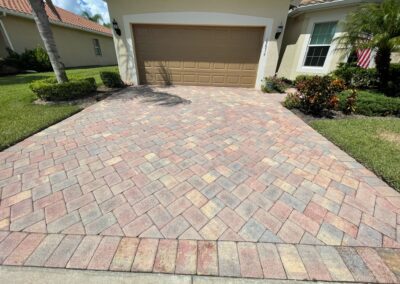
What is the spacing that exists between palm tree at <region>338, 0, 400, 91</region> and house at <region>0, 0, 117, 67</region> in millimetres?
17522

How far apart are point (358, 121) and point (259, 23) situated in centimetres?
560

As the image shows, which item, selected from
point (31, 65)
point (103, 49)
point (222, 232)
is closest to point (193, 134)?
point (222, 232)

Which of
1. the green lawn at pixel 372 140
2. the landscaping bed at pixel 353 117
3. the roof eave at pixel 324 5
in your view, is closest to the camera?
the green lawn at pixel 372 140

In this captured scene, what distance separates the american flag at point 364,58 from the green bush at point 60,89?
10462 millimetres

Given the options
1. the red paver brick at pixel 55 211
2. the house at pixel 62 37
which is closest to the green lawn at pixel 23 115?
the red paver brick at pixel 55 211

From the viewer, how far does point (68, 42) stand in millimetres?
15336

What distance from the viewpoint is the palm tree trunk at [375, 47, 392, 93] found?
6.00m

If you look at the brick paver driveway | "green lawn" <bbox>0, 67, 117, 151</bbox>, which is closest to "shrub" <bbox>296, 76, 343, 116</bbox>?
the brick paver driveway

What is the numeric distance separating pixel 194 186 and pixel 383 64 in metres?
7.69

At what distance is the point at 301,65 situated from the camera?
8930 millimetres

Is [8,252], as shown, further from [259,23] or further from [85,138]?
[259,23]

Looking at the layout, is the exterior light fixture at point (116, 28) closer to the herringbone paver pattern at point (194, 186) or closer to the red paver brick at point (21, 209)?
the herringbone paver pattern at point (194, 186)

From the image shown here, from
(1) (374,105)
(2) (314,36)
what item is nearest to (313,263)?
(1) (374,105)

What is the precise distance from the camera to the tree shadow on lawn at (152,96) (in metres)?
6.61
